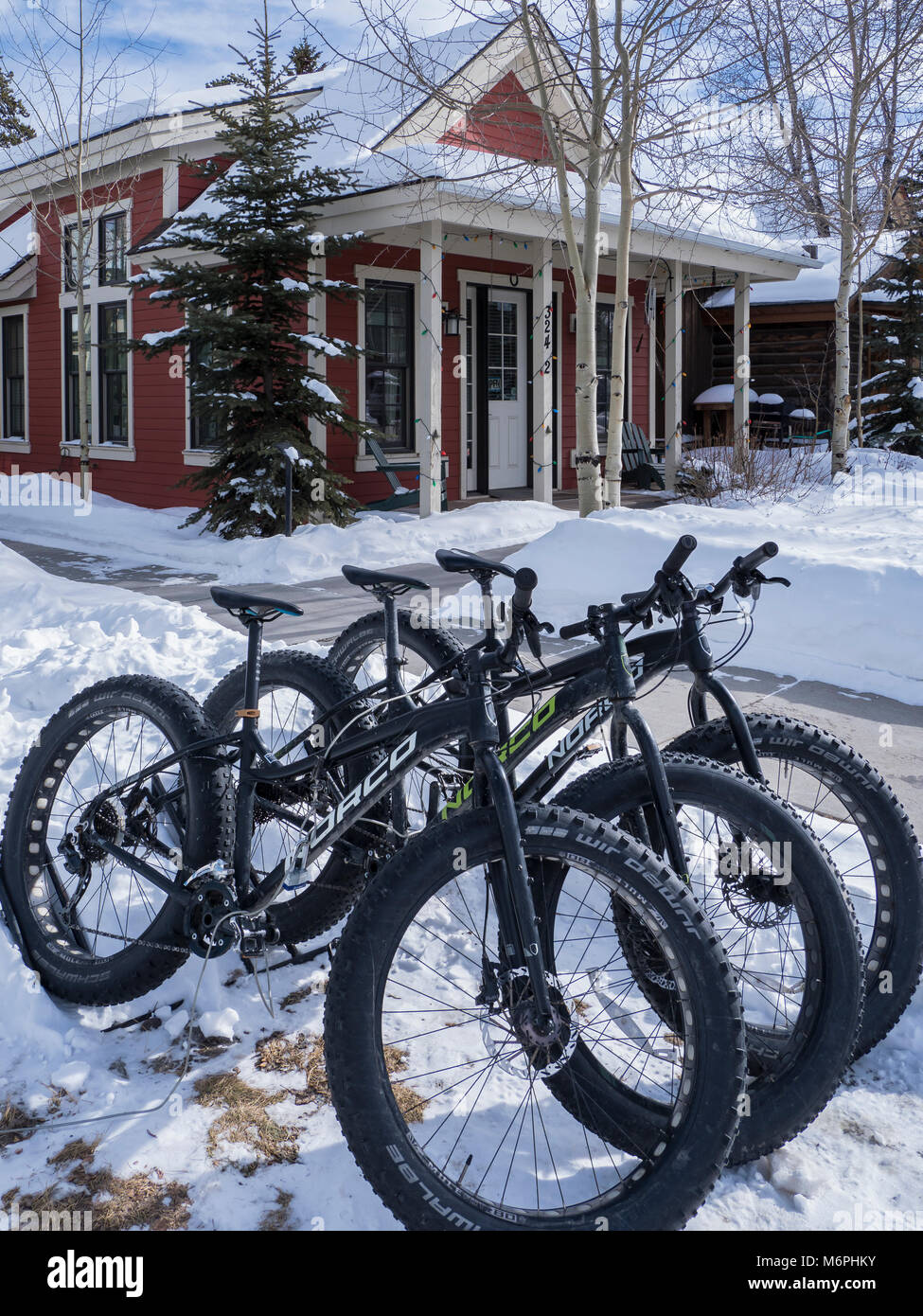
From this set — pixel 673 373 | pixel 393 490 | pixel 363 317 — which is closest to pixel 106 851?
pixel 393 490

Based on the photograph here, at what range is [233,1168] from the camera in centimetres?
253

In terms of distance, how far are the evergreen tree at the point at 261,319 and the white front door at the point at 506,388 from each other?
3.72 metres

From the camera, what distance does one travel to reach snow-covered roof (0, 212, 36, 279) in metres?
17.8

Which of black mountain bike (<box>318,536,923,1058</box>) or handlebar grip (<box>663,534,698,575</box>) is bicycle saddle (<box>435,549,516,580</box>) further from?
handlebar grip (<box>663,534,698,575</box>)

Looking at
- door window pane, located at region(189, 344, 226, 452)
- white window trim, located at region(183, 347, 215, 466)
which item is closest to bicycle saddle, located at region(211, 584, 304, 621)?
door window pane, located at region(189, 344, 226, 452)

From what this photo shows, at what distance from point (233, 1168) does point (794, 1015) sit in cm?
151

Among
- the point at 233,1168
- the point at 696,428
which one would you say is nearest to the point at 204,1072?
the point at 233,1168

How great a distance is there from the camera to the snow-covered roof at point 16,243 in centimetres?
1778

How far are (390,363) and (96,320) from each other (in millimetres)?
4811

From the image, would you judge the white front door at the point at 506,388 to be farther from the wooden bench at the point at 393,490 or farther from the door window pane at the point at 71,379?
the door window pane at the point at 71,379

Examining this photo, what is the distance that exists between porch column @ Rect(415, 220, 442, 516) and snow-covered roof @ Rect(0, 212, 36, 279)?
8.33 metres

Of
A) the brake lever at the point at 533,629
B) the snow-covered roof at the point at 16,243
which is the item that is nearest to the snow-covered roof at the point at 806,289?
the snow-covered roof at the point at 16,243

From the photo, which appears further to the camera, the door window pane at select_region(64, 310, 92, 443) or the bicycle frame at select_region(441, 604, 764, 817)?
the door window pane at select_region(64, 310, 92, 443)

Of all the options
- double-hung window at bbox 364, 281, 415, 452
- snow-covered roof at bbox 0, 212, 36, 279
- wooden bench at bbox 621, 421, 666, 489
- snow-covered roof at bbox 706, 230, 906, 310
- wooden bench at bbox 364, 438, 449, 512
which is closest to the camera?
wooden bench at bbox 364, 438, 449, 512
